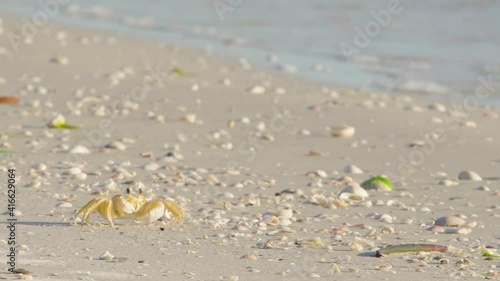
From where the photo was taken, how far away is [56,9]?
15.0 metres

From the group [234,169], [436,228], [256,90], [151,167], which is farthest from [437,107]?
[436,228]

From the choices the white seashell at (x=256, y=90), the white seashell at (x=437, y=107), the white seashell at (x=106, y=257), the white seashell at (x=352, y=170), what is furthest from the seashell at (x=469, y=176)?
the white seashell at (x=256, y=90)

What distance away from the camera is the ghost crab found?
4207 millimetres

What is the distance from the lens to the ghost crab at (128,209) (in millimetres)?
4207

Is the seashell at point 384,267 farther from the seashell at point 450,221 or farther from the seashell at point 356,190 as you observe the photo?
the seashell at point 356,190

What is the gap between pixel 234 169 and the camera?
5859 millimetres

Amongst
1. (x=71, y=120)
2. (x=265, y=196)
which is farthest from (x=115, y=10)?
(x=265, y=196)

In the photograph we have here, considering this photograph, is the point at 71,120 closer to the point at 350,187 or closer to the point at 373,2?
the point at 350,187

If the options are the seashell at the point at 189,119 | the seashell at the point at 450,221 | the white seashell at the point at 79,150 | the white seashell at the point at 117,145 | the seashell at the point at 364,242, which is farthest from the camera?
the seashell at the point at 189,119

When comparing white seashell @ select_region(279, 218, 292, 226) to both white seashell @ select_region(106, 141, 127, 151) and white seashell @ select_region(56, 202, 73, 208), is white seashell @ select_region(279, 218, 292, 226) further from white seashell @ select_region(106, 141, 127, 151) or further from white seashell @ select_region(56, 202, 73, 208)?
white seashell @ select_region(106, 141, 127, 151)

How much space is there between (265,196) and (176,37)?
759 centimetres

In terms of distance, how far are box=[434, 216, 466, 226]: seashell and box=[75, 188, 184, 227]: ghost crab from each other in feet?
3.68

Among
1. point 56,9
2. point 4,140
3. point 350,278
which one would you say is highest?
point 56,9

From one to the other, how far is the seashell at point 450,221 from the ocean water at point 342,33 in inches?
180
